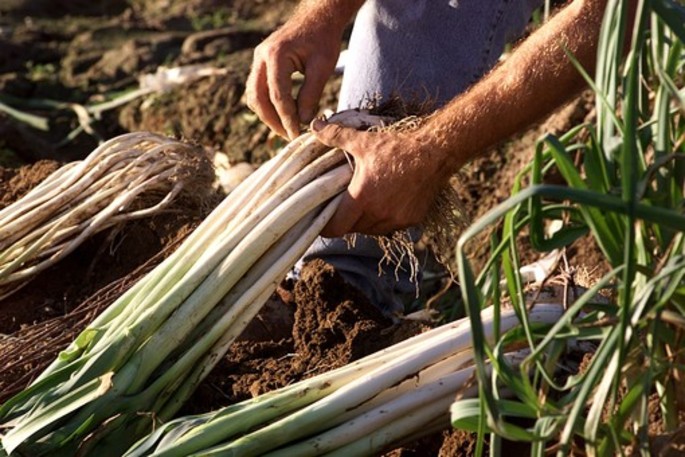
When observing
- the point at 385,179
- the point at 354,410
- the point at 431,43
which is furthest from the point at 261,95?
the point at 354,410

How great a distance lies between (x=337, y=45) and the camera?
274 centimetres

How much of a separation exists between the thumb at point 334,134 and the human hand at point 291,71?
152 millimetres

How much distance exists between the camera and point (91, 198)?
2.91 meters

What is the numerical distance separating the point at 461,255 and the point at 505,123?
757 mm

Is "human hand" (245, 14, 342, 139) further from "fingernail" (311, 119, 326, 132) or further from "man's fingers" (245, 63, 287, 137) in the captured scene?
"fingernail" (311, 119, 326, 132)

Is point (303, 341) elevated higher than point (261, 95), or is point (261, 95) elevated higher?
point (261, 95)

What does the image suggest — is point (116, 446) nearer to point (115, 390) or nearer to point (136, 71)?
point (115, 390)

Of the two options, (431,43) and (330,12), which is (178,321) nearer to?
(330,12)

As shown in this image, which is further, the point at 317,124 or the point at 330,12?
the point at 330,12

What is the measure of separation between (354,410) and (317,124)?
639 mm

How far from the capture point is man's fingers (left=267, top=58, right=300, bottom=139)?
2.57 m

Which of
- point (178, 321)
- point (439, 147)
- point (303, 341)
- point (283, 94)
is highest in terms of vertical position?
point (283, 94)

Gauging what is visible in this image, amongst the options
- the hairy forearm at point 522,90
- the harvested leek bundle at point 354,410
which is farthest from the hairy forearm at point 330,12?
the harvested leek bundle at point 354,410

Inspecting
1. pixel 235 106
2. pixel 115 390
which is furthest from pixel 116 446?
pixel 235 106
